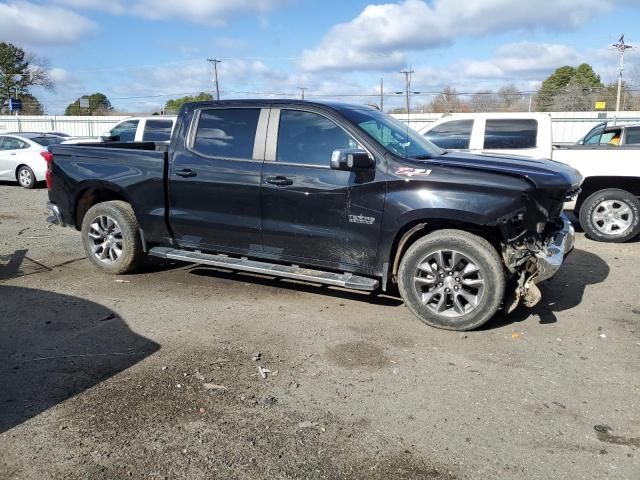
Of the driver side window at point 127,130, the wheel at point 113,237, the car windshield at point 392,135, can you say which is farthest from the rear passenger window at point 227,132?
the driver side window at point 127,130

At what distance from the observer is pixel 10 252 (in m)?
7.34

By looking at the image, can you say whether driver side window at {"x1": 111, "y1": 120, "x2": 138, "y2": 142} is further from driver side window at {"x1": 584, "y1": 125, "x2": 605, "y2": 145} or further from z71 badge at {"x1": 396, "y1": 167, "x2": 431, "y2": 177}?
z71 badge at {"x1": 396, "y1": 167, "x2": 431, "y2": 177}

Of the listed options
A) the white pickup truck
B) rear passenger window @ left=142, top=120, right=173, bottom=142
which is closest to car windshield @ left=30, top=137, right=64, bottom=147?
rear passenger window @ left=142, top=120, right=173, bottom=142

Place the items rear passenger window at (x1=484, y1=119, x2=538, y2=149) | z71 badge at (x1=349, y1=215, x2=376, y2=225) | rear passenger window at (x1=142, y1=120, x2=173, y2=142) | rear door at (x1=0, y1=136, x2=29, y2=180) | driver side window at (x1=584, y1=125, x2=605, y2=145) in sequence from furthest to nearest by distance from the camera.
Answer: rear door at (x1=0, y1=136, x2=29, y2=180)
rear passenger window at (x1=142, y1=120, x2=173, y2=142)
driver side window at (x1=584, y1=125, x2=605, y2=145)
rear passenger window at (x1=484, y1=119, x2=538, y2=149)
z71 badge at (x1=349, y1=215, x2=376, y2=225)

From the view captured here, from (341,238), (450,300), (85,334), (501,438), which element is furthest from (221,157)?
(501,438)

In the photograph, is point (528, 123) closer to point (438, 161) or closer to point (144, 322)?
point (438, 161)

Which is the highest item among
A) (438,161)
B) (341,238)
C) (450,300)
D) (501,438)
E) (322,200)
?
(438,161)

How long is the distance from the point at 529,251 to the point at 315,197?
1871mm

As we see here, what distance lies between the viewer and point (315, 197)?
16.1ft

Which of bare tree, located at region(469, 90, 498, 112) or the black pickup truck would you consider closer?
the black pickup truck

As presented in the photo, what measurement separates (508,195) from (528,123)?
550cm

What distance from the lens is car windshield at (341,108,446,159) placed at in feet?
16.2

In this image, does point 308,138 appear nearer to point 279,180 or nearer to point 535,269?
point 279,180

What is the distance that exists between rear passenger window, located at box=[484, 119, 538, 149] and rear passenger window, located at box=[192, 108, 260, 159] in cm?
513
